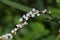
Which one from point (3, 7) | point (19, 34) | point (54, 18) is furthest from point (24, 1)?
point (54, 18)

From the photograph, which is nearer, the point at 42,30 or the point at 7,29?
the point at 42,30

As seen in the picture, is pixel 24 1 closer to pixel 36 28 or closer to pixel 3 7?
pixel 3 7

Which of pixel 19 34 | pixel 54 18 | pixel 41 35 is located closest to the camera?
pixel 54 18

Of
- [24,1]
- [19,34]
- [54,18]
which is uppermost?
[24,1]

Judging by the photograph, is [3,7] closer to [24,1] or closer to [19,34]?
[24,1]

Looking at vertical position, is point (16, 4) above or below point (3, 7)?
below

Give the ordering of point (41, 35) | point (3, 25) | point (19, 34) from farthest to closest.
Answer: point (3, 25) < point (19, 34) < point (41, 35)
